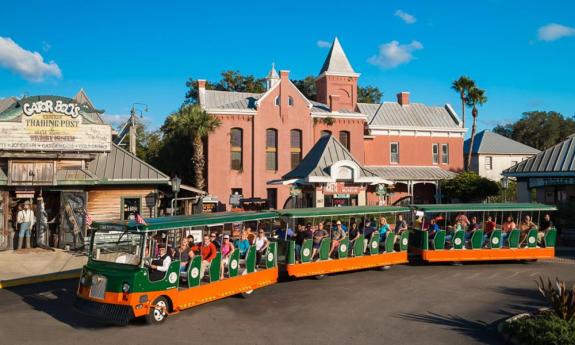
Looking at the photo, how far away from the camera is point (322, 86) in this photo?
4600 centimetres

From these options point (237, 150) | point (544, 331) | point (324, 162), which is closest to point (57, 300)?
point (544, 331)

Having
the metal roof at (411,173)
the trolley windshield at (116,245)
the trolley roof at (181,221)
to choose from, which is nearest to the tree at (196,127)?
the metal roof at (411,173)

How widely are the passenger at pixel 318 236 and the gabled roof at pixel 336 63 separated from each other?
101 ft

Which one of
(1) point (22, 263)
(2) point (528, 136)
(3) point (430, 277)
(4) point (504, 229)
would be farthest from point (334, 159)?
(2) point (528, 136)

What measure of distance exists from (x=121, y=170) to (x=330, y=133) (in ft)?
74.8

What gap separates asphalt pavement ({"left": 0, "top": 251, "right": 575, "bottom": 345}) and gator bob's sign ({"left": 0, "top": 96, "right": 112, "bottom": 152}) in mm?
6992

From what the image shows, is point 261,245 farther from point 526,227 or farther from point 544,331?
point 526,227

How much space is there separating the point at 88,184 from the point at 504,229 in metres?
15.7

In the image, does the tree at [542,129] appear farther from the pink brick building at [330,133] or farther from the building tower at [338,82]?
the building tower at [338,82]

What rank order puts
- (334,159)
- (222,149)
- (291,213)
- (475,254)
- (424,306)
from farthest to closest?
1. (222,149)
2. (334,159)
3. (475,254)
4. (291,213)
5. (424,306)

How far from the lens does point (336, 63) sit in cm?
4622

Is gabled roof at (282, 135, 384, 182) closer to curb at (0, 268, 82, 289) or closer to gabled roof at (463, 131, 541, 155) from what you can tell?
curb at (0, 268, 82, 289)

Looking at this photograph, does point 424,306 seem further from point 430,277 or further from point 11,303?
point 11,303

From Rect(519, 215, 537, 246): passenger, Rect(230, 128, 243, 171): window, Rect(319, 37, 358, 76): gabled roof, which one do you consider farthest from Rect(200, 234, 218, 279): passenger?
Rect(319, 37, 358, 76): gabled roof
